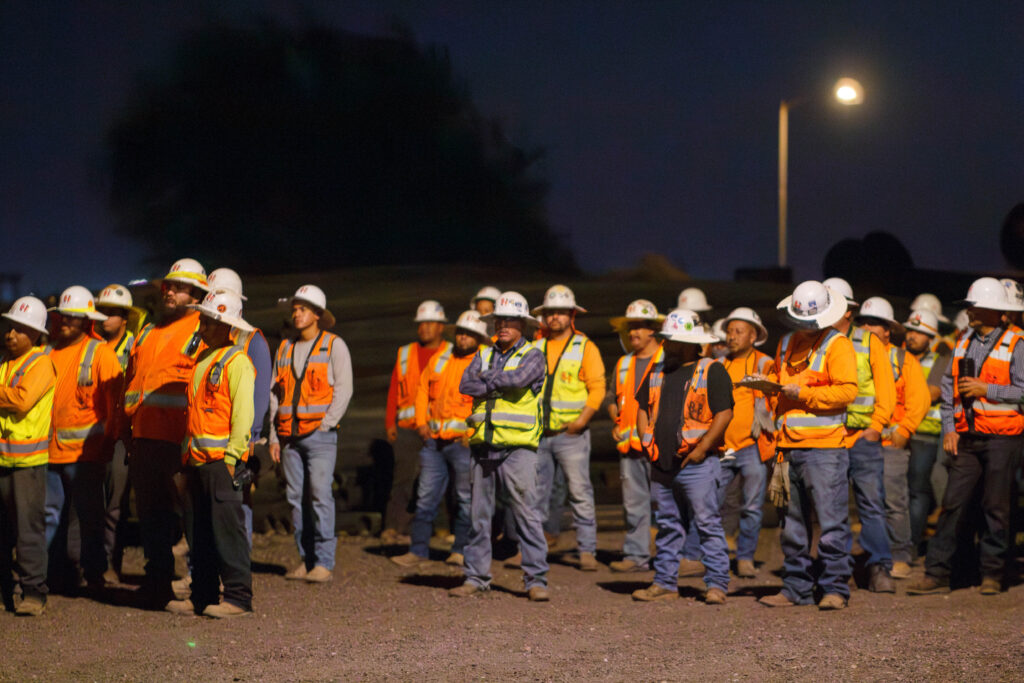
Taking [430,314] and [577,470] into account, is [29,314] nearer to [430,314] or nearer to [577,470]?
[430,314]

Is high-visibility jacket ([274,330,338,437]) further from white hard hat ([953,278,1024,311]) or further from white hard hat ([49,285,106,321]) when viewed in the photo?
white hard hat ([953,278,1024,311])

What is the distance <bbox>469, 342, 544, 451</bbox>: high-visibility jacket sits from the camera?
8.38m

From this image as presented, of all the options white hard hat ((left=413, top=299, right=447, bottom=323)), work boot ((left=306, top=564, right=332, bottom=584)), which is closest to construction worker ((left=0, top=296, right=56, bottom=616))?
work boot ((left=306, top=564, right=332, bottom=584))

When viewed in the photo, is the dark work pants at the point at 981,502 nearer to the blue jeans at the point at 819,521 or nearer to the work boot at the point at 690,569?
the blue jeans at the point at 819,521

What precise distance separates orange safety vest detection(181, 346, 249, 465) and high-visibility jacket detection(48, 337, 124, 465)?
1.21 metres

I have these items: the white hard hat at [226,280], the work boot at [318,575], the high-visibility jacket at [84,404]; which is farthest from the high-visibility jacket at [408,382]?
the high-visibility jacket at [84,404]

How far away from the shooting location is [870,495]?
8906 mm

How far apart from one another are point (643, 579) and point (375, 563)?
2410 millimetres

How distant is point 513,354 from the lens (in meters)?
8.48

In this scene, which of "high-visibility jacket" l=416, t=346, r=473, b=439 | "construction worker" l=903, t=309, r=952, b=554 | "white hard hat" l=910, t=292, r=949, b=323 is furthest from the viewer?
"white hard hat" l=910, t=292, r=949, b=323

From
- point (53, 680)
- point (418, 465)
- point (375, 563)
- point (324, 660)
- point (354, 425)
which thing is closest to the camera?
point (53, 680)

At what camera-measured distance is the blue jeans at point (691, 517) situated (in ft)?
27.2

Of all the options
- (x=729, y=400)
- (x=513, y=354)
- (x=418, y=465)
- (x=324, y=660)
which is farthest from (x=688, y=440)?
(x=418, y=465)

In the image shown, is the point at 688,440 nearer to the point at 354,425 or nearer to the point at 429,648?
the point at 429,648
